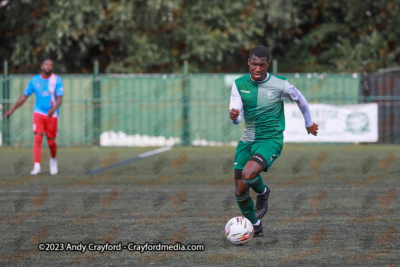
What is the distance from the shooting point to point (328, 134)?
2475cm

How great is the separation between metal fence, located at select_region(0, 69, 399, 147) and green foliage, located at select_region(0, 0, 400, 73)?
9.94ft

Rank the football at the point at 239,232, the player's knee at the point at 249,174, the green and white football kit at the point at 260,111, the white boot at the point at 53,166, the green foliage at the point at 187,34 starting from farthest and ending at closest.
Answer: the green foliage at the point at 187,34 → the white boot at the point at 53,166 → the green and white football kit at the point at 260,111 → the player's knee at the point at 249,174 → the football at the point at 239,232

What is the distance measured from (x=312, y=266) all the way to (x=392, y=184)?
699cm

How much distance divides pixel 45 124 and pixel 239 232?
792 centimetres

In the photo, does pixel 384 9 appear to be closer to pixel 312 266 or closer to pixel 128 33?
pixel 128 33

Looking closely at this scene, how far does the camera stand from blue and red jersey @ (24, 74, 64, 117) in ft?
43.6

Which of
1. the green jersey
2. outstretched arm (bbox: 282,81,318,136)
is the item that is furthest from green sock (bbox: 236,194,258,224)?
outstretched arm (bbox: 282,81,318,136)

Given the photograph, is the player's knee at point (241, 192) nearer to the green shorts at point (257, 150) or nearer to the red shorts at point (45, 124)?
the green shorts at point (257, 150)

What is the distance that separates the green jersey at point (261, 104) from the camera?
23.0ft

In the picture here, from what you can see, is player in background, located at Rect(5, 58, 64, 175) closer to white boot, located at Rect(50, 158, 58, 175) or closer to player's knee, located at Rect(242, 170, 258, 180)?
white boot, located at Rect(50, 158, 58, 175)

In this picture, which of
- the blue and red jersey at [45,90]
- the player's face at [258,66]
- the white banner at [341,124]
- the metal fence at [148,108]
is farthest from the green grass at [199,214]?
the metal fence at [148,108]

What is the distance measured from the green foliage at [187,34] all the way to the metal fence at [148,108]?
303 cm

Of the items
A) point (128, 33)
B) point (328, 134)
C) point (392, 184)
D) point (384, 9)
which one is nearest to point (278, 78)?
point (392, 184)

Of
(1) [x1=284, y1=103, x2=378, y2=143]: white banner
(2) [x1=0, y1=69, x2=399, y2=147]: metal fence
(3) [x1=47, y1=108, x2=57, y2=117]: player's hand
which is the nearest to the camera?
(3) [x1=47, y1=108, x2=57, y2=117]: player's hand
